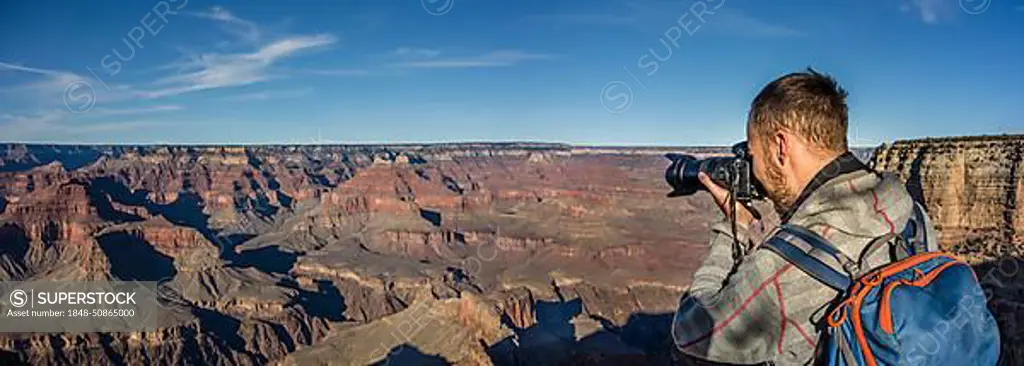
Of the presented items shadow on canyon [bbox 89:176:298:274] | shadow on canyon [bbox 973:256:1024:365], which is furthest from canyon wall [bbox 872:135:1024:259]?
shadow on canyon [bbox 89:176:298:274]

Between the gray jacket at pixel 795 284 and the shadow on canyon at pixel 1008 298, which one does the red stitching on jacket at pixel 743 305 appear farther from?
the shadow on canyon at pixel 1008 298

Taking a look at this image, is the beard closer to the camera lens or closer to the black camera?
the black camera

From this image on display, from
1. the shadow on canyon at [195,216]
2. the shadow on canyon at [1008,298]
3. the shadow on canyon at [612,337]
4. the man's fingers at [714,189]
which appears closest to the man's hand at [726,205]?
the man's fingers at [714,189]

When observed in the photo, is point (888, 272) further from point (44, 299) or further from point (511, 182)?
point (511, 182)

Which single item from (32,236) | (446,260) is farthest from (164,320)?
(32,236)

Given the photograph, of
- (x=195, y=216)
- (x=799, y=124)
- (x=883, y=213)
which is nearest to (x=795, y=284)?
(x=883, y=213)

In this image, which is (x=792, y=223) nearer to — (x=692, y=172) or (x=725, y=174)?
(x=725, y=174)
